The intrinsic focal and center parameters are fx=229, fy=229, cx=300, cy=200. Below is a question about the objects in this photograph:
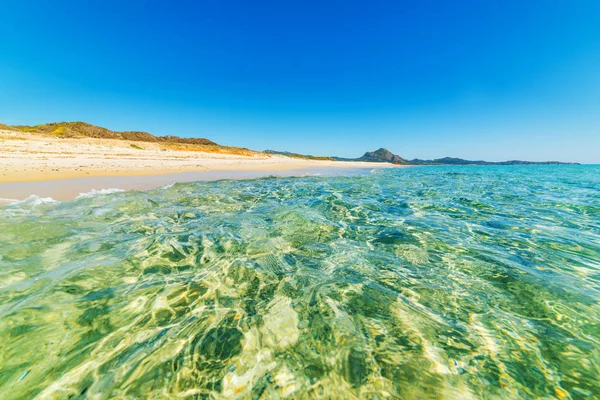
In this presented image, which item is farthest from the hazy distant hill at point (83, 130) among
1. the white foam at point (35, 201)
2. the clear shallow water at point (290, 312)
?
the clear shallow water at point (290, 312)

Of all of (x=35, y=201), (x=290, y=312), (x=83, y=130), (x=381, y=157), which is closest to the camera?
(x=290, y=312)

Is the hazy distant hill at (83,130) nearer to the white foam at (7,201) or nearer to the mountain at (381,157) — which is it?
the white foam at (7,201)

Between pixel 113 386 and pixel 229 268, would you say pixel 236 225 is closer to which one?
pixel 229 268

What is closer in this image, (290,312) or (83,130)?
(290,312)

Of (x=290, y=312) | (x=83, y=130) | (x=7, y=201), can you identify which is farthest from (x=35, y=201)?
(x=83, y=130)

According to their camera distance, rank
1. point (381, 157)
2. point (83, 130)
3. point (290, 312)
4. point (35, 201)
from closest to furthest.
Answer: point (290, 312), point (35, 201), point (83, 130), point (381, 157)

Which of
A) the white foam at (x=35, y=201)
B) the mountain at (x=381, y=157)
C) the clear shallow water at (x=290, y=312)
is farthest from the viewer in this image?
the mountain at (x=381, y=157)

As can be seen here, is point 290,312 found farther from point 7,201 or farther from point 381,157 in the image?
point 381,157

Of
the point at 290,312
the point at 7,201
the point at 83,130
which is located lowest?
the point at 7,201

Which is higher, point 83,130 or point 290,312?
point 83,130

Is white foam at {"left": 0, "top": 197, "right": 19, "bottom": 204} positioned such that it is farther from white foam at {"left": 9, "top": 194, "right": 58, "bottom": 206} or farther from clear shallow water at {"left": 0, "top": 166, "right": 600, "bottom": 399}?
clear shallow water at {"left": 0, "top": 166, "right": 600, "bottom": 399}

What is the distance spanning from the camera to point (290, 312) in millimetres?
2895

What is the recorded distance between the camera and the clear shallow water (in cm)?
205

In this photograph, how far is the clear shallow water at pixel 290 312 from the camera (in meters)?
2.05
